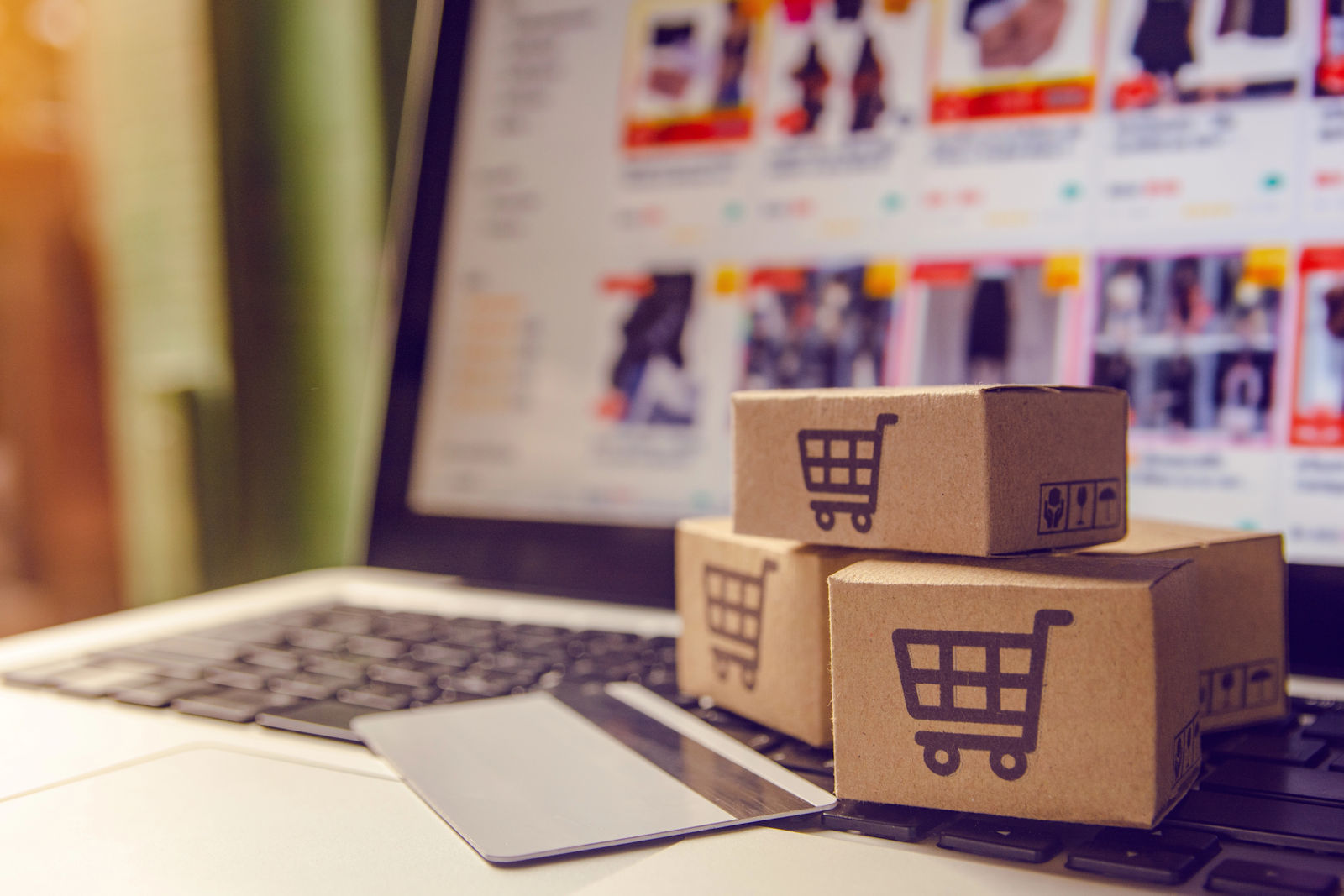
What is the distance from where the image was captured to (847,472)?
0.42 meters

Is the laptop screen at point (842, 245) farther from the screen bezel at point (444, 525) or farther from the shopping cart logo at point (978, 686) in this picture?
the shopping cart logo at point (978, 686)

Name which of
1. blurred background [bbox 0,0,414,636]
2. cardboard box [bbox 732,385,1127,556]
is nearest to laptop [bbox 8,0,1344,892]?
cardboard box [bbox 732,385,1127,556]

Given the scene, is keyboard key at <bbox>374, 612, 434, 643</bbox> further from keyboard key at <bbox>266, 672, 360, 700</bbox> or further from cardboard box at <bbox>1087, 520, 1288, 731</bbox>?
cardboard box at <bbox>1087, 520, 1288, 731</bbox>

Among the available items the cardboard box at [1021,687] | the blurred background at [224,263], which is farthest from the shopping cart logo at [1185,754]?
the blurred background at [224,263]

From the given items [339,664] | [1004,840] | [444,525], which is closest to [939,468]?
[1004,840]

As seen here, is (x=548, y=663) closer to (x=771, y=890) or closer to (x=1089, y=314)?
(x=771, y=890)

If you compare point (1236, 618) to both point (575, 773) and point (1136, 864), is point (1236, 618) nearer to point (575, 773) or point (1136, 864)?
point (1136, 864)

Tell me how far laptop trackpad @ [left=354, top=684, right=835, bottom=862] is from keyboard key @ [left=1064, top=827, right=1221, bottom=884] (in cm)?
9

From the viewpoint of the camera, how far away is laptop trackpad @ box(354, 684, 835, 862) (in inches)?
13.8

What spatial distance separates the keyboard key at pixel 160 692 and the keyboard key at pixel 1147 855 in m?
0.45

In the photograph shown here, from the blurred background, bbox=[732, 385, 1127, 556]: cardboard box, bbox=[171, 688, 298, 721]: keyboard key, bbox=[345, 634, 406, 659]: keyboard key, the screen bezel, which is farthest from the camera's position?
the blurred background

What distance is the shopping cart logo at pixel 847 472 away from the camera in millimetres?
416

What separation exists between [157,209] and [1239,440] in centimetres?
151

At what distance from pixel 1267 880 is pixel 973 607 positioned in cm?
12
